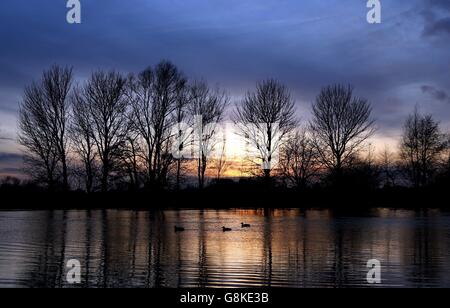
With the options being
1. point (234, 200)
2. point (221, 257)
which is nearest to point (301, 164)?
point (234, 200)

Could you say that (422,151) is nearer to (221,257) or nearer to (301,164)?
(301,164)

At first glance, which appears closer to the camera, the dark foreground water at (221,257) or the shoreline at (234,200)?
the dark foreground water at (221,257)

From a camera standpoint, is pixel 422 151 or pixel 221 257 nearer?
pixel 221 257

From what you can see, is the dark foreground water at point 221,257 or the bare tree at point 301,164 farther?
the bare tree at point 301,164

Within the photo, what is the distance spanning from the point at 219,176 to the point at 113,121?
14.7 metres

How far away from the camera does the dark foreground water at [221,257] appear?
35.5 ft

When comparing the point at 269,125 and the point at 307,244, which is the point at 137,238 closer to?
A: the point at 307,244

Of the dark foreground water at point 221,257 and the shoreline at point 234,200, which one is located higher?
the shoreline at point 234,200

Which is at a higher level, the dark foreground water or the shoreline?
the shoreline

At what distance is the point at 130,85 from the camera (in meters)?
52.8

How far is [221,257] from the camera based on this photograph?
14.3 m

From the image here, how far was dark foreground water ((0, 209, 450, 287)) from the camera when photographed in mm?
10812

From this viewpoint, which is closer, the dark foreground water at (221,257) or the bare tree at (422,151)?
the dark foreground water at (221,257)
